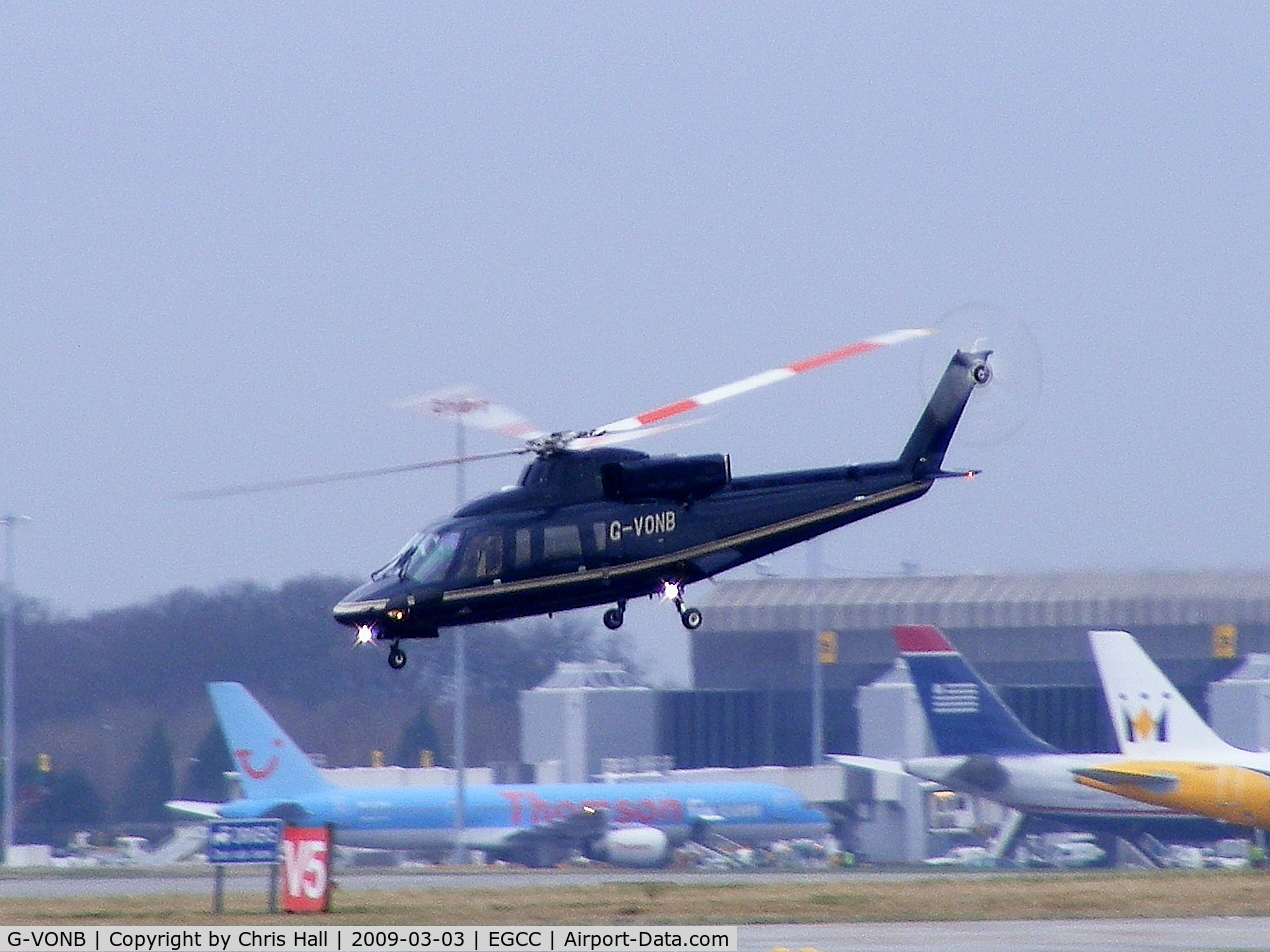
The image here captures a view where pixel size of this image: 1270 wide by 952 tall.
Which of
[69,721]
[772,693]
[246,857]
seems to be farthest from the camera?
[772,693]

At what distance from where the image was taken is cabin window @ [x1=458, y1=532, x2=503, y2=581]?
2686 cm

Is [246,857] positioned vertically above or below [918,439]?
below

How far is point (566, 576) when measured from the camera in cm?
2717

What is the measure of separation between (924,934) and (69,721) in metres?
40.9

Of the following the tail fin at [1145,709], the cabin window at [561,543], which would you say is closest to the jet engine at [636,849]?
the tail fin at [1145,709]

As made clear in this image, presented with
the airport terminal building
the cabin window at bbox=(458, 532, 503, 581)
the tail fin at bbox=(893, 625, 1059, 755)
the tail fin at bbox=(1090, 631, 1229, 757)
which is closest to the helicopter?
the cabin window at bbox=(458, 532, 503, 581)

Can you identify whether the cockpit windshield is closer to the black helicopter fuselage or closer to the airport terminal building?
the black helicopter fuselage

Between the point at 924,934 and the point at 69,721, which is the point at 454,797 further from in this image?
the point at 924,934

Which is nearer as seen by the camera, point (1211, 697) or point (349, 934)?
point (349, 934)

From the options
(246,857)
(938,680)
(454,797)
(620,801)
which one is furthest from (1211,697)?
(246,857)

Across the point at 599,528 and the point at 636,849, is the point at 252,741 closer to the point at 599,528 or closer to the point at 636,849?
the point at 636,849

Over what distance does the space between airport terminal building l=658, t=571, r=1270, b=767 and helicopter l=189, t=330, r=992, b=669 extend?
32.7 metres

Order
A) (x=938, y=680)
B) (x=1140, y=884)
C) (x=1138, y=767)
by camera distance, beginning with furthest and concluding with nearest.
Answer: (x=938, y=680)
(x=1138, y=767)
(x=1140, y=884)

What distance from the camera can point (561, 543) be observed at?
27.1 m
